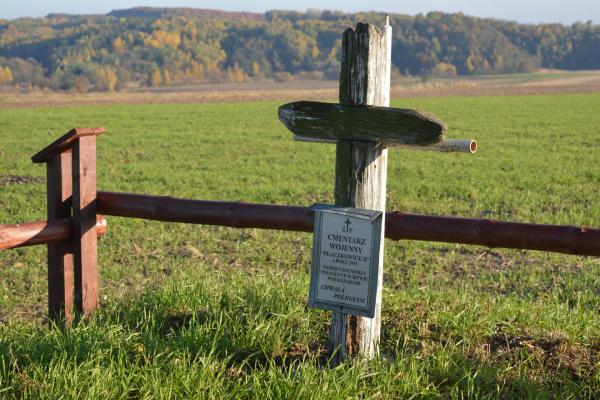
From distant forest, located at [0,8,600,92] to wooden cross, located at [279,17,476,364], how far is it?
12622cm

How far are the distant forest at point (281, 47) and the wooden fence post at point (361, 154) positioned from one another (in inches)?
4971

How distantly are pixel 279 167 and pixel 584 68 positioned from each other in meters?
159

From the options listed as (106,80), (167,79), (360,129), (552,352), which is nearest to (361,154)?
(360,129)

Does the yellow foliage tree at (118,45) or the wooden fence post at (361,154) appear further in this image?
the yellow foliage tree at (118,45)

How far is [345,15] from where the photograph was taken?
603 feet

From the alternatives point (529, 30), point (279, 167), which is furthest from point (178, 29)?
point (279, 167)

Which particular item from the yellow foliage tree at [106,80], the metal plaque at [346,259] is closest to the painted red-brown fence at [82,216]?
the metal plaque at [346,259]

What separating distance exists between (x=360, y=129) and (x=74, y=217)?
230cm

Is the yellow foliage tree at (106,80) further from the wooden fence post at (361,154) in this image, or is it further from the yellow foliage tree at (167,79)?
the wooden fence post at (361,154)

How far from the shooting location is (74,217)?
205 inches

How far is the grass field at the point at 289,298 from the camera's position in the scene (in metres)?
3.69

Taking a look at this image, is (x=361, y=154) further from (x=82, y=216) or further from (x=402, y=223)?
(x=82, y=216)

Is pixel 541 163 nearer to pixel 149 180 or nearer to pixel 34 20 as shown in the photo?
pixel 149 180

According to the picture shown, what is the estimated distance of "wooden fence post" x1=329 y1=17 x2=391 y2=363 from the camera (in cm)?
384
